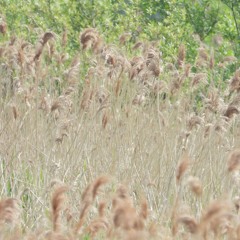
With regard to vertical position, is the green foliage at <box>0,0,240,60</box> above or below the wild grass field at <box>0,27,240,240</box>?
below

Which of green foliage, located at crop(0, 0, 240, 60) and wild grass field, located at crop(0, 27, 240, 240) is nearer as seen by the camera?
wild grass field, located at crop(0, 27, 240, 240)

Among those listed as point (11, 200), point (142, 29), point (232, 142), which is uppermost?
point (11, 200)

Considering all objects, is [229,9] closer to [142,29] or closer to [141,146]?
[142,29]

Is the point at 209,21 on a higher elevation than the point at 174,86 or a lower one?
lower

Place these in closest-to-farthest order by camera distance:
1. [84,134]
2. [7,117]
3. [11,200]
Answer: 1. [11,200]
2. [84,134]
3. [7,117]

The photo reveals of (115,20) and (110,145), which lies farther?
(115,20)

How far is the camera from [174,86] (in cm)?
644

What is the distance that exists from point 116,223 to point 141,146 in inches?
127

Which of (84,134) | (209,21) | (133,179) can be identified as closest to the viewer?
(133,179)

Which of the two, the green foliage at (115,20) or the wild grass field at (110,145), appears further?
the green foliage at (115,20)

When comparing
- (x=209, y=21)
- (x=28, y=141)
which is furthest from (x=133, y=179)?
(x=209, y=21)

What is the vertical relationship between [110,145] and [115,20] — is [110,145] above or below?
above

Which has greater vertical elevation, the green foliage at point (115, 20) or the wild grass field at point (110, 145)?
the wild grass field at point (110, 145)

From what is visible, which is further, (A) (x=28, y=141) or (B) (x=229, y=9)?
(B) (x=229, y=9)
